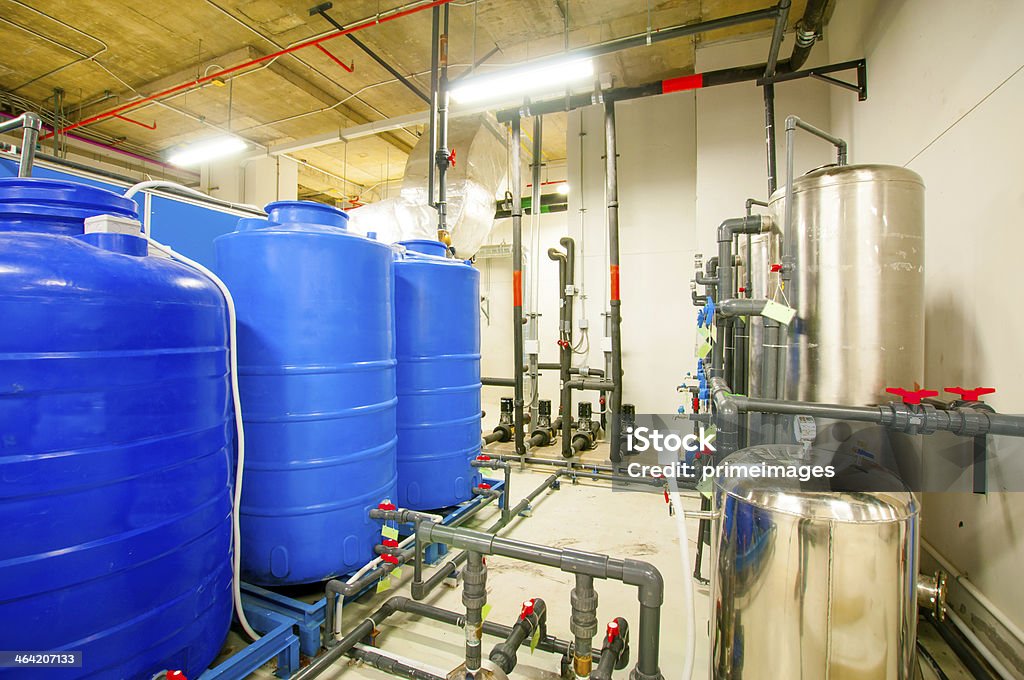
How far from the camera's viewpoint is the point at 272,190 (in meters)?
5.68

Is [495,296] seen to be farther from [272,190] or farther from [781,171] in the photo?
[781,171]

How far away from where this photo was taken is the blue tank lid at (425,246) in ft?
7.52

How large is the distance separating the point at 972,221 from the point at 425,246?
2.15 metres

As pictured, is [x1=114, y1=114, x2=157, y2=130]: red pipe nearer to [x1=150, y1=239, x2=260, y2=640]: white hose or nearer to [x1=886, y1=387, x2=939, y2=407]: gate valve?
[x1=150, y1=239, x2=260, y2=640]: white hose

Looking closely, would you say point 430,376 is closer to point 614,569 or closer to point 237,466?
point 237,466

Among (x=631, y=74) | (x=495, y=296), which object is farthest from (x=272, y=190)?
(x=631, y=74)

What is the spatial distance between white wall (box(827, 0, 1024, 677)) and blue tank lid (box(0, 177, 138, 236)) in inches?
98.3

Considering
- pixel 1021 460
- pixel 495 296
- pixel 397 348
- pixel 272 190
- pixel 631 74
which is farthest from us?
pixel 495 296

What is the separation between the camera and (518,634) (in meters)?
1.21

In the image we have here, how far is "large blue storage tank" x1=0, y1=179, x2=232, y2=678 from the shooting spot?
93cm

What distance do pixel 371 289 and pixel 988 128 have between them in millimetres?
2111

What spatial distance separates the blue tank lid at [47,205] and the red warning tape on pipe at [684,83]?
11.0ft

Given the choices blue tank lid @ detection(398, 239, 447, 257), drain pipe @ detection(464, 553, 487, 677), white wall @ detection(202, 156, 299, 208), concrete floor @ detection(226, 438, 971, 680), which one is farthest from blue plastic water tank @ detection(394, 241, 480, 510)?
white wall @ detection(202, 156, 299, 208)

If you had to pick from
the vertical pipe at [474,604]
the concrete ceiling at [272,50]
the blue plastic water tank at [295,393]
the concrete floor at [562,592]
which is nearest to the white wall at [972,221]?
the concrete floor at [562,592]
